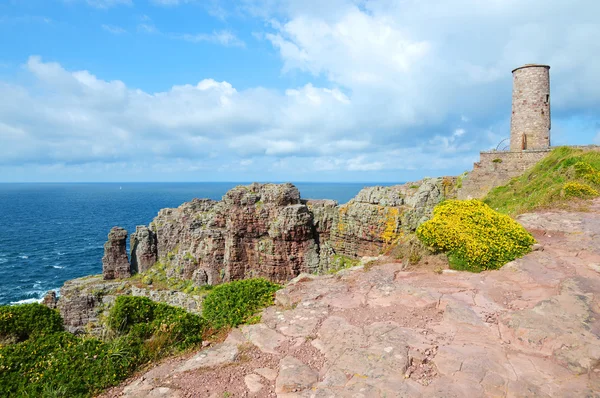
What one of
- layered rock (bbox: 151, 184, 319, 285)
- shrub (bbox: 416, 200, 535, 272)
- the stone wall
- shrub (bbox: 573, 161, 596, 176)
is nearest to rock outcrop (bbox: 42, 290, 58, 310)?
layered rock (bbox: 151, 184, 319, 285)

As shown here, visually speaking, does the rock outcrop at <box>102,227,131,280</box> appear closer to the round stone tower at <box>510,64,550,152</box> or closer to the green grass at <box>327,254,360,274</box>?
the green grass at <box>327,254,360,274</box>

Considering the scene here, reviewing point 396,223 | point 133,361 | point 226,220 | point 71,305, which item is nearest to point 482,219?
point 133,361

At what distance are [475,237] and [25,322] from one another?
12253 mm

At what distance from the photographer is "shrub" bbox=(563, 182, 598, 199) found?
55.5ft

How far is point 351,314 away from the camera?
26.2ft

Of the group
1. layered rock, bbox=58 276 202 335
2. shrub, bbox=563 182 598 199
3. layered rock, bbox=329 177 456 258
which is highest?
shrub, bbox=563 182 598 199

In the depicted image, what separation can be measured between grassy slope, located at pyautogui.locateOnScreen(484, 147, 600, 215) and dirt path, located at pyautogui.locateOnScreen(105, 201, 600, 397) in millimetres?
8476

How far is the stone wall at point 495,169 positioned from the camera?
31653 millimetres

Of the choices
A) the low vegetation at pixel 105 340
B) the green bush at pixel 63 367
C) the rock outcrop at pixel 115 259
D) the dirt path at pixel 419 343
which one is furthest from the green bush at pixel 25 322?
the rock outcrop at pixel 115 259

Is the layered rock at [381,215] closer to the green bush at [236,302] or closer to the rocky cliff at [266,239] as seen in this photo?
the rocky cliff at [266,239]

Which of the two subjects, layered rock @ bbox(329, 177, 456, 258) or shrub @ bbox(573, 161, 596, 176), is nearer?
shrub @ bbox(573, 161, 596, 176)

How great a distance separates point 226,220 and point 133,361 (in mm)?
34155

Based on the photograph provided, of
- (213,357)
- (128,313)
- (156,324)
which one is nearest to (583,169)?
(213,357)

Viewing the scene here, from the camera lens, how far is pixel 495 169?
3262 cm
